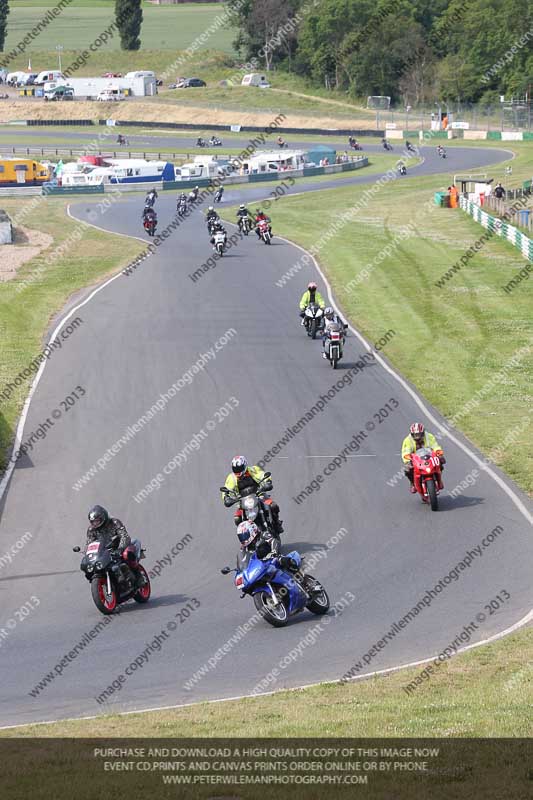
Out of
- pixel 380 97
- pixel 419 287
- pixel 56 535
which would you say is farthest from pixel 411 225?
pixel 380 97

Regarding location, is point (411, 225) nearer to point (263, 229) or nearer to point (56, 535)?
point (263, 229)

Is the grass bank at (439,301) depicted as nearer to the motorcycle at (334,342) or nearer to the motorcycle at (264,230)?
the motorcycle at (334,342)

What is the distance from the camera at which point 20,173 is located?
8625cm

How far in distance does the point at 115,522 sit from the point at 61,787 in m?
7.59

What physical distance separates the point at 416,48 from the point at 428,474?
12579cm

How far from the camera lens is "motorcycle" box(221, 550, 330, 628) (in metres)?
15.6

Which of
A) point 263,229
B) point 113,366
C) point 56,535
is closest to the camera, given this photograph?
point 56,535

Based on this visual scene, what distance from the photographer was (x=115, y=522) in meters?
17.0

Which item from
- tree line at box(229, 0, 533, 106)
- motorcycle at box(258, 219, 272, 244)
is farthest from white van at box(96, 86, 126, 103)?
motorcycle at box(258, 219, 272, 244)

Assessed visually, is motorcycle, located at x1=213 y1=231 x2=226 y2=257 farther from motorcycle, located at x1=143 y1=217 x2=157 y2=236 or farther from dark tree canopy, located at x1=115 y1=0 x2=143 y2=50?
dark tree canopy, located at x1=115 y1=0 x2=143 y2=50

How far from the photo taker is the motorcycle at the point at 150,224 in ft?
193

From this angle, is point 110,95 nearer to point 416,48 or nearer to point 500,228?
point 416,48

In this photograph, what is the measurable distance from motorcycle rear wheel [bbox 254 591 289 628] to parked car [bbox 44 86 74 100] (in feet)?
470

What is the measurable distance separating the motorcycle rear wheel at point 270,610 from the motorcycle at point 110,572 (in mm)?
2078
